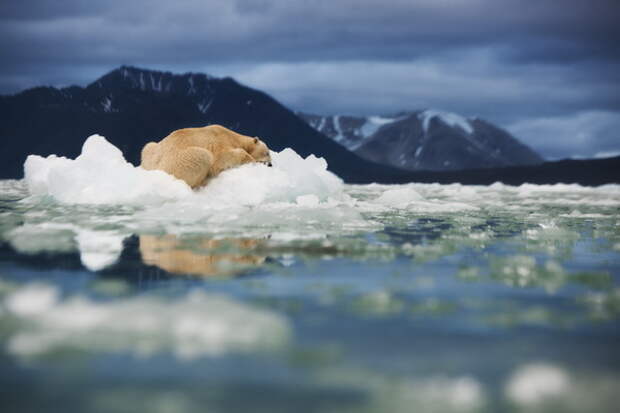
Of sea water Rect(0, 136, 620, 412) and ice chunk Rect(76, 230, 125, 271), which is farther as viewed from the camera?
ice chunk Rect(76, 230, 125, 271)

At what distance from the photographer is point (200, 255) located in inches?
234

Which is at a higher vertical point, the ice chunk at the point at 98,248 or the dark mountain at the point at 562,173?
the dark mountain at the point at 562,173

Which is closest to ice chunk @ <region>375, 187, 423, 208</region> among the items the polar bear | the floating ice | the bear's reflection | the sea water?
the polar bear

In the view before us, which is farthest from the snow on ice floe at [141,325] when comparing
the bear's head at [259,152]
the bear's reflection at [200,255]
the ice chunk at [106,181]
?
the bear's head at [259,152]

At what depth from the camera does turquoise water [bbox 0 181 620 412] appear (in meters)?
2.57

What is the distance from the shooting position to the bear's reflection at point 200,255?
17.2 ft

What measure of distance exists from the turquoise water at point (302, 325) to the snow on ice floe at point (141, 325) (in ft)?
0.05

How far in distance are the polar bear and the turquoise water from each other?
16.3 ft

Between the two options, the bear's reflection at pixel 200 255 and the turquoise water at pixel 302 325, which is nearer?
the turquoise water at pixel 302 325

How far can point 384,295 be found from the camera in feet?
14.4

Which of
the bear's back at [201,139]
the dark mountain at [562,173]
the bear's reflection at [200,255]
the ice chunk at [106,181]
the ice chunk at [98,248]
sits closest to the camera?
the bear's reflection at [200,255]

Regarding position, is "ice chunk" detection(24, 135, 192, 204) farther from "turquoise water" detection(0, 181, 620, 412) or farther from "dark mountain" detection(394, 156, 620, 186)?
"dark mountain" detection(394, 156, 620, 186)

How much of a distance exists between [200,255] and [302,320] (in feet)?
8.17

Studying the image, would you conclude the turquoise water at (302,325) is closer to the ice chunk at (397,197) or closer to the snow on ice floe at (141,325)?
the snow on ice floe at (141,325)
